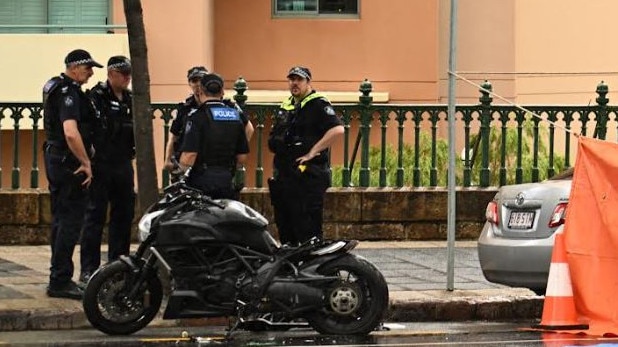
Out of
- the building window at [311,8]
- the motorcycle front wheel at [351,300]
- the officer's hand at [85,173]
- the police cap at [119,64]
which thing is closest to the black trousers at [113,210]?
the officer's hand at [85,173]

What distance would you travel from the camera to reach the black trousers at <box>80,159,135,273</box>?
11.3 m

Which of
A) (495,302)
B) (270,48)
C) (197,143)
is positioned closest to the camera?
(197,143)

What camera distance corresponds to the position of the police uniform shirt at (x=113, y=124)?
441 inches

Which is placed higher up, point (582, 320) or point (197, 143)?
point (197, 143)

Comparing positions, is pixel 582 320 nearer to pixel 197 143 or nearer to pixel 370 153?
pixel 197 143

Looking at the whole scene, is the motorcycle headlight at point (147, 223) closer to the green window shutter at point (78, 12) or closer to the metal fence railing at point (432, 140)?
the metal fence railing at point (432, 140)

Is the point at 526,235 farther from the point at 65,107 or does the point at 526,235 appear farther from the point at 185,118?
the point at 65,107

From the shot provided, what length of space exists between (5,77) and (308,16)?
4.83 meters

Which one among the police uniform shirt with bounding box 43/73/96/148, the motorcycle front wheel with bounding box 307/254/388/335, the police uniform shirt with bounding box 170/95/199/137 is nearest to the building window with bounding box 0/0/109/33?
the police uniform shirt with bounding box 170/95/199/137

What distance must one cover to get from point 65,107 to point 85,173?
21.5 inches

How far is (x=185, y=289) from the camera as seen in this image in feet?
30.8

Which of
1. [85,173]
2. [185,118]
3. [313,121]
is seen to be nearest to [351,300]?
[313,121]

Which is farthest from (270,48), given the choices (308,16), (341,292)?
(341,292)

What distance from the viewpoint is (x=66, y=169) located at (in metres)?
10.8
